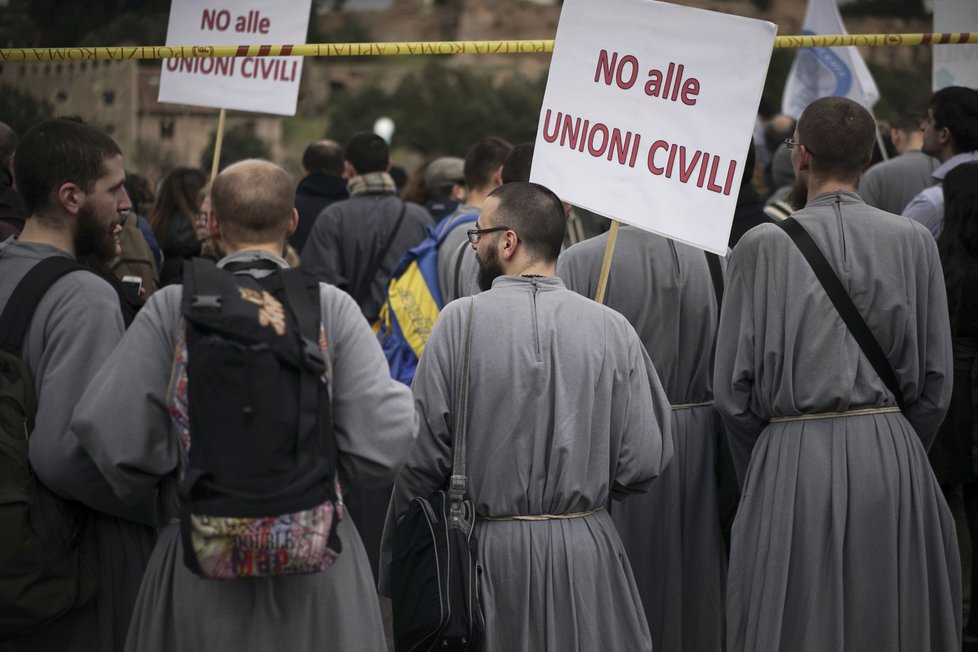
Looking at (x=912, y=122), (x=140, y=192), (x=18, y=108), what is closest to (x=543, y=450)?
(x=18, y=108)

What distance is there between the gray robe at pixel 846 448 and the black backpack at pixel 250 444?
1.87 m

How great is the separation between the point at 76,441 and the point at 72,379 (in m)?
0.18

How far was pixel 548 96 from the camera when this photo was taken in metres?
4.61

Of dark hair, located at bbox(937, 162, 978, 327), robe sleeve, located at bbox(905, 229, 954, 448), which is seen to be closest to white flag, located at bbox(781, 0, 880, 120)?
dark hair, located at bbox(937, 162, 978, 327)

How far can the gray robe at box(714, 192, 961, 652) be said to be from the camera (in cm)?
430

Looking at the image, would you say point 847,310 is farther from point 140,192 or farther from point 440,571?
point 140,192

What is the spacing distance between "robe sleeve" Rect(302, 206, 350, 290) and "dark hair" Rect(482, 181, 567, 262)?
11.6ft

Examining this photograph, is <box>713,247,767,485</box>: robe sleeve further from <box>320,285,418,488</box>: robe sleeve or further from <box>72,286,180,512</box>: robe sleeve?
<box>72,286,180,512</box>: robe sleeve

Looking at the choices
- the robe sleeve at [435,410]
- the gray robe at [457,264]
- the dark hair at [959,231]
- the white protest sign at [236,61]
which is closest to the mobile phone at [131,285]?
the robe sleeve at [435,410]

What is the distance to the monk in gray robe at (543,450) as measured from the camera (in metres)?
3.88

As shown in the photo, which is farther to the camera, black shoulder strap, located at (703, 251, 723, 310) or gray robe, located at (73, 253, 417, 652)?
black shoulder strap, located at (703, 251, 723, 310)

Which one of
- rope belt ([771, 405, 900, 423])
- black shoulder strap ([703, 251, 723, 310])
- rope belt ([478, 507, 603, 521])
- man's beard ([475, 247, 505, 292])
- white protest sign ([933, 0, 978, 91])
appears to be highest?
white protest sign ([933, 0, 978, 91])

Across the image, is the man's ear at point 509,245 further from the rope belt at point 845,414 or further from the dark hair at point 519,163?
the dark hair at point 519,163

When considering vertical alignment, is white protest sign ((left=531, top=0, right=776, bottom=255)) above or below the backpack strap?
above
